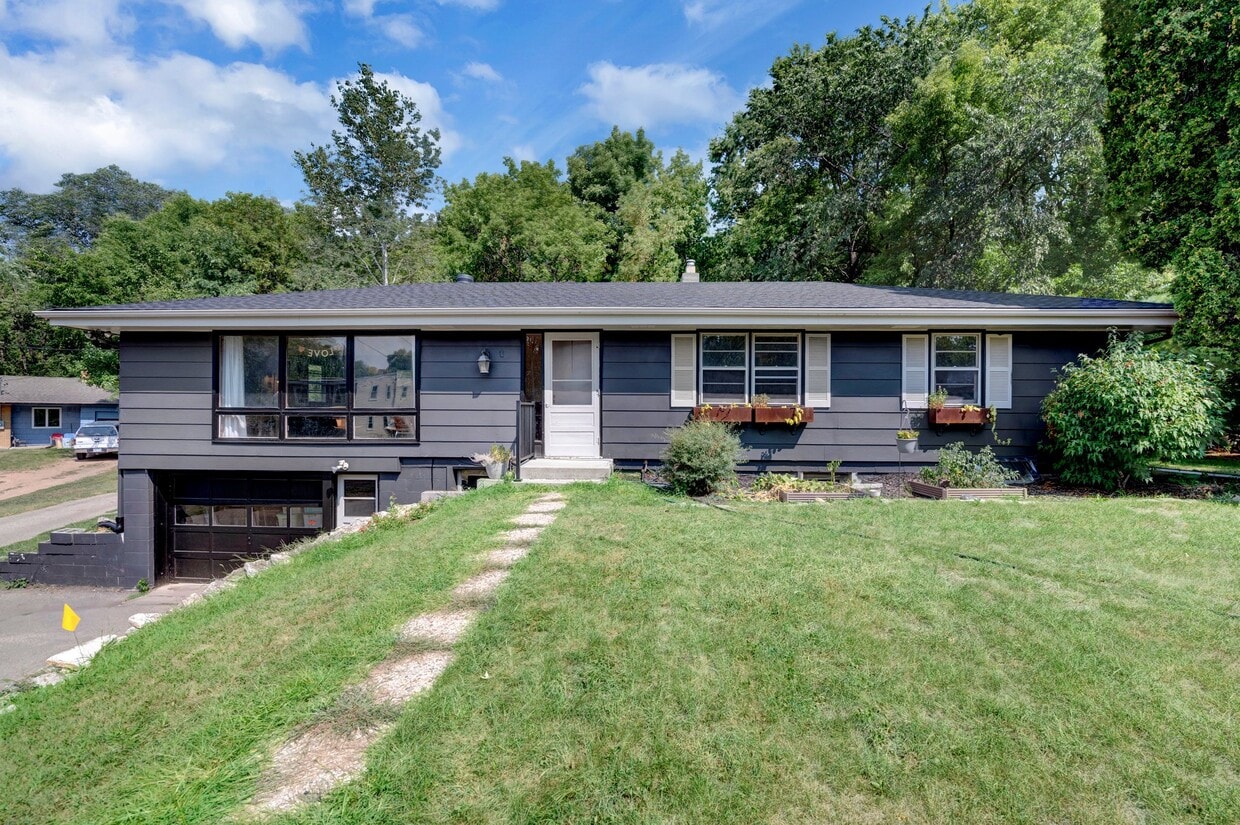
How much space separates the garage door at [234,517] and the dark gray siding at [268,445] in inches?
18.0

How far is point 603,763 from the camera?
2098 mm

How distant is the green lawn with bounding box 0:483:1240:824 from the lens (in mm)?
1972

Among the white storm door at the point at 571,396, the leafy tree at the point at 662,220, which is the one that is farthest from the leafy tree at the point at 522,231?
the white storm door at the point at 571,396

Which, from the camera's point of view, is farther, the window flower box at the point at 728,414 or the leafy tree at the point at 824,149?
the leafy tree at the point at 824,149

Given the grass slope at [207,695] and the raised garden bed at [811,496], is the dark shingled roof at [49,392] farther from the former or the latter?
the raised garden bed at [811,496]

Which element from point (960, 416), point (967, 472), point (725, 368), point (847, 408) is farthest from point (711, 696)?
point (960, 416)

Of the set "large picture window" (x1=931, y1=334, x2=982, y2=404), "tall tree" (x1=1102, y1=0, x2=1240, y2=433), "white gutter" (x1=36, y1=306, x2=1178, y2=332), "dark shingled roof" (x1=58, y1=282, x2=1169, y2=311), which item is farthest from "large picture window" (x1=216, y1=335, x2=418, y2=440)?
"tall tree" (x1=1102, y1=0, x2=1240, y2=433)

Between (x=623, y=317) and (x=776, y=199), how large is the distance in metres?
13.6

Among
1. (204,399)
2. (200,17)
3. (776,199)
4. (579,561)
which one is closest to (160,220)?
(200,17)

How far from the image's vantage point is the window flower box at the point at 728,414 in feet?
26.7

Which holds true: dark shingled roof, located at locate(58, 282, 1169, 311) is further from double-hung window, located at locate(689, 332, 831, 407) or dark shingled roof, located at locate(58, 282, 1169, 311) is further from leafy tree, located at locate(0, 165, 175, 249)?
leafy tree, located at locate(0, 165, 175, 249)

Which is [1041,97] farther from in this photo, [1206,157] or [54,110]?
[54,110]

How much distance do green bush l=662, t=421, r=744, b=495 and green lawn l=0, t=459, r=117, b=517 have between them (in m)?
18.3

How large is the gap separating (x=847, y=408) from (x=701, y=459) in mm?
2917
